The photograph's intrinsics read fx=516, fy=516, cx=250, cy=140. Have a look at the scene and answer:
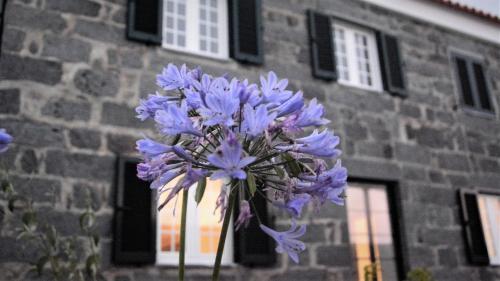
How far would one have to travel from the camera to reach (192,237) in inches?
246

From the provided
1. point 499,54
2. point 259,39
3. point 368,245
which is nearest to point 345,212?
point 368,245

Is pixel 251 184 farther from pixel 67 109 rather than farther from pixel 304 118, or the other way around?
pixel 67 109

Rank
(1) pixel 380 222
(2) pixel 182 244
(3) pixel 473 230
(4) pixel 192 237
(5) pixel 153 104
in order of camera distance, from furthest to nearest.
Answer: (3) pixel 473 230, (1) pixel 380 222, (4) pixel 192 237, (5) pixel 153 104, (2) pixel 182 244

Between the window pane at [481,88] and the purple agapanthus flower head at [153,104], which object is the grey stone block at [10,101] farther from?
the window pane at [481,88]

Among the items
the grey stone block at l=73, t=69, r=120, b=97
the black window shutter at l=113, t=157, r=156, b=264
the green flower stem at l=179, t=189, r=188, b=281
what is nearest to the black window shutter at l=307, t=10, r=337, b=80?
the grey stone block at l=73, t=69, r=120, b=97

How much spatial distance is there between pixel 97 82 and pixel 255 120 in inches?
208

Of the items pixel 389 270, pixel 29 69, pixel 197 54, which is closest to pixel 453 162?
pixel 389 270

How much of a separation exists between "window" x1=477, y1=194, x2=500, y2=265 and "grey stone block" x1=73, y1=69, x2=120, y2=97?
6.36 metres

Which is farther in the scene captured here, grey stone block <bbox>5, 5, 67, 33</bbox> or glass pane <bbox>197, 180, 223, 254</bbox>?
glass pane <bbox>197, 180, 223, 254</bbox>

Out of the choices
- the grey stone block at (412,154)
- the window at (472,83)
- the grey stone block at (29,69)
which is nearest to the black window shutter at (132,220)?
the grey stone block at (29,69)

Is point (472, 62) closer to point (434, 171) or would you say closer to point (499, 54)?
point (499, 54)

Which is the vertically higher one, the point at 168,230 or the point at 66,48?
the point at 66,48

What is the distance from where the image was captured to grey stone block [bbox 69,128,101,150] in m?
5.61

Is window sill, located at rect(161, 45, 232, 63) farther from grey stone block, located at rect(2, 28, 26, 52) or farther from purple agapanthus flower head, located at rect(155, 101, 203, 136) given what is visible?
purple agapanthus flower head, located at rect(155, 101, 203, 136)
